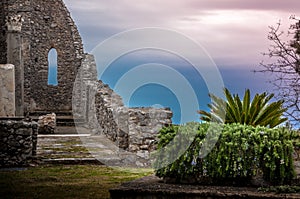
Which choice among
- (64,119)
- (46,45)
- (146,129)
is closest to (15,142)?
(146,129)

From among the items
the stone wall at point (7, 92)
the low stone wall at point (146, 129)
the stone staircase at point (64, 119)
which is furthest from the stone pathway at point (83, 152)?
the stone staircase at point (64, 119)

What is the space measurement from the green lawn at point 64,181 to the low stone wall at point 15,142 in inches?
23.3

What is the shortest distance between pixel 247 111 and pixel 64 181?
445 cm

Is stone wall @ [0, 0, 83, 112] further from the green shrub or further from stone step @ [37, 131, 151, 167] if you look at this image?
the green shrub

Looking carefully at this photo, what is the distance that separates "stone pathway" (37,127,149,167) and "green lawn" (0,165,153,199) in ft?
1.77

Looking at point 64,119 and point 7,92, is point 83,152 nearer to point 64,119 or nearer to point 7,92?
point 7,92

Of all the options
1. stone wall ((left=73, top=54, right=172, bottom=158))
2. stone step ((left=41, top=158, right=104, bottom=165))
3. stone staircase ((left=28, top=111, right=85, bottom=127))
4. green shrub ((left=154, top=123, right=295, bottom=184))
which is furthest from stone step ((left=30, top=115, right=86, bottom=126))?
green shrub ((left=154, top=123, right=295, bottom=184))

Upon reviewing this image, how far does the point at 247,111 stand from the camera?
1340 centimetres

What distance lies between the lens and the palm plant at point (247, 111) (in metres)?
13.4

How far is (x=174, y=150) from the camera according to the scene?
7734mm

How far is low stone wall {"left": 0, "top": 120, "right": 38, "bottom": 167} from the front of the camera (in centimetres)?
1308

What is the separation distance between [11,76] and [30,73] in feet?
42.4

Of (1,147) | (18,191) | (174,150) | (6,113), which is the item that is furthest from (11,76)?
(174,150)

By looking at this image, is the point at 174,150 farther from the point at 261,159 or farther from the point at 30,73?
the point at 30,73
